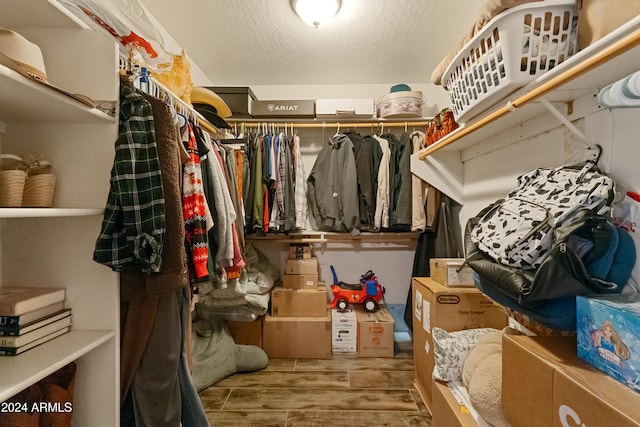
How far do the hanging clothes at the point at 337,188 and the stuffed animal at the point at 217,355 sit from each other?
3.52 ft

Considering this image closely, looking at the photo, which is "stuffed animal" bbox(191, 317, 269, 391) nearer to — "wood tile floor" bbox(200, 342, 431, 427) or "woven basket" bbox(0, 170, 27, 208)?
"wood tile floor" bbox(200, 342, 431, 427)

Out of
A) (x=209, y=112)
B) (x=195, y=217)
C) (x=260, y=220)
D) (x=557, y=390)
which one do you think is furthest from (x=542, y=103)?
(x=260, y=220)

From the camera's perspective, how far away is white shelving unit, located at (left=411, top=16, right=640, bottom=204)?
71 cm

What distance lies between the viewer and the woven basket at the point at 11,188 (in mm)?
754

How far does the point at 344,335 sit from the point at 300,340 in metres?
0.34

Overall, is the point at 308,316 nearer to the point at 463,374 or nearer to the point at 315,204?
the point at 315,204

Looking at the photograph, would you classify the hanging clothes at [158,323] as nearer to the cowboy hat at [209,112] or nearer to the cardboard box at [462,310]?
the cowboy hat at [209,112]

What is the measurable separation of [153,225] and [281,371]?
5.32ft

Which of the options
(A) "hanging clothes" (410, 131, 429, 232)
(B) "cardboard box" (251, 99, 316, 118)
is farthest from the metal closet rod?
(A) "hanging clothes" (410, 131, 429, 232)

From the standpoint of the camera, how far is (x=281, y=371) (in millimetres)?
2084

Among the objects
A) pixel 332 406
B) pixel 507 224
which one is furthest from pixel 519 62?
pixel 332 406

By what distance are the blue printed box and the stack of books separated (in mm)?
1468

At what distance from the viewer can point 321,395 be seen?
5.94 ft

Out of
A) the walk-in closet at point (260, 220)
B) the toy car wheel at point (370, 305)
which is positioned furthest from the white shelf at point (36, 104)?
the toy car wheel at point (370, 305)
